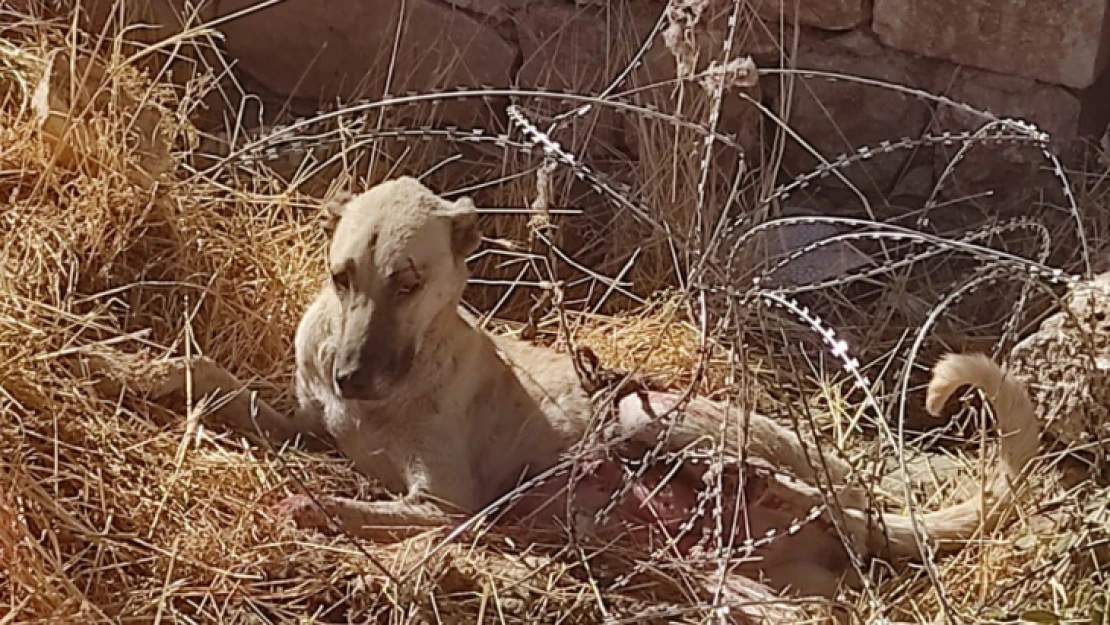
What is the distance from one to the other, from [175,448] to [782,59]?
213 cm

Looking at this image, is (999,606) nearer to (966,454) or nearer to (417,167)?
(966,454)

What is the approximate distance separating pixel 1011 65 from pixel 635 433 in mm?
2038

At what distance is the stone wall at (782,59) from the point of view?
4613 millimetres

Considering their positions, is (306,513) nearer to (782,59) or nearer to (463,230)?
(463,230)

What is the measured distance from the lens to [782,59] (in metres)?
4.58

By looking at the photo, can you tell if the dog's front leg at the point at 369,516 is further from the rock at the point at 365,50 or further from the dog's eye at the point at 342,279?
the rock at the point at 365,50

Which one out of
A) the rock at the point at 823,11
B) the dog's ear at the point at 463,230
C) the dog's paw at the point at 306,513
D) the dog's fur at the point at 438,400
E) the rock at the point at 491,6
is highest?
the rock at the point at 823,11

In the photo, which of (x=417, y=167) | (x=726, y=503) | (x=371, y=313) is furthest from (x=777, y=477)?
(x=417, y=167)

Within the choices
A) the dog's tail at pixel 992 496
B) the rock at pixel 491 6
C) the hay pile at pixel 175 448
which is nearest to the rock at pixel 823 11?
the rock at pixel 491 6

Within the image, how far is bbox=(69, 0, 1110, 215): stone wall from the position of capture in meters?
4.61

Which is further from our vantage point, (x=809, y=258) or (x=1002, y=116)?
(x=1002, y=116)

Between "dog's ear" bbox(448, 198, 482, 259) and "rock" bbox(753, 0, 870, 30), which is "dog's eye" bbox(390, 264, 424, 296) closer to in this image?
"dog's ear" bbox(448, 198, 482, 259)

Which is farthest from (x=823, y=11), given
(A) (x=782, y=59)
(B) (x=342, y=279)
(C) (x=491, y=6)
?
(B) (x=342, y=279)

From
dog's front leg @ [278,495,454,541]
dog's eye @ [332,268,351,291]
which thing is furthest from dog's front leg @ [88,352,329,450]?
dog's eye @ [332,268,351,291]
